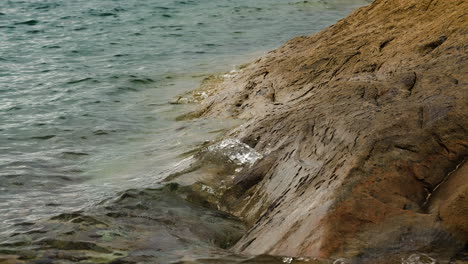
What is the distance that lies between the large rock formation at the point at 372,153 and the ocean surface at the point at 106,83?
1288mm

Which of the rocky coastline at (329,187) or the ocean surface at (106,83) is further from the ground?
the rocky coastline at (329,187)

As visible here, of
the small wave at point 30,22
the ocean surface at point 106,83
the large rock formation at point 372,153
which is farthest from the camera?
the small wave at point 30,22

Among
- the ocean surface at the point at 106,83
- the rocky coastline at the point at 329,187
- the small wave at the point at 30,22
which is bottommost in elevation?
the ocean surface at the point at 106,83

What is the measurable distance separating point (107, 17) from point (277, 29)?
568 cm

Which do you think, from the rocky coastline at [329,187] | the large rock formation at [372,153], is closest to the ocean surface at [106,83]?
the rocky coastline at [329,187]

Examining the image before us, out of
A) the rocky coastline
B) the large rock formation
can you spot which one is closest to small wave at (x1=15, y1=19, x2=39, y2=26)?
the large rock formation

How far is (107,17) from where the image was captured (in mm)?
18047

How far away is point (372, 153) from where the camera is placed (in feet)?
13.8

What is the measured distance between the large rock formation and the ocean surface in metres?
1.29

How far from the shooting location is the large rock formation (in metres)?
3.57

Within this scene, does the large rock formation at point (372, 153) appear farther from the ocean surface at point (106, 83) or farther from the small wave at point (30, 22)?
the small wave at point (30, 22)

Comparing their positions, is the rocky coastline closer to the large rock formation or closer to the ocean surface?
the large rock formation

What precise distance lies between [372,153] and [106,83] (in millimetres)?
7797

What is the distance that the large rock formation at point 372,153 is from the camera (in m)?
3.57
